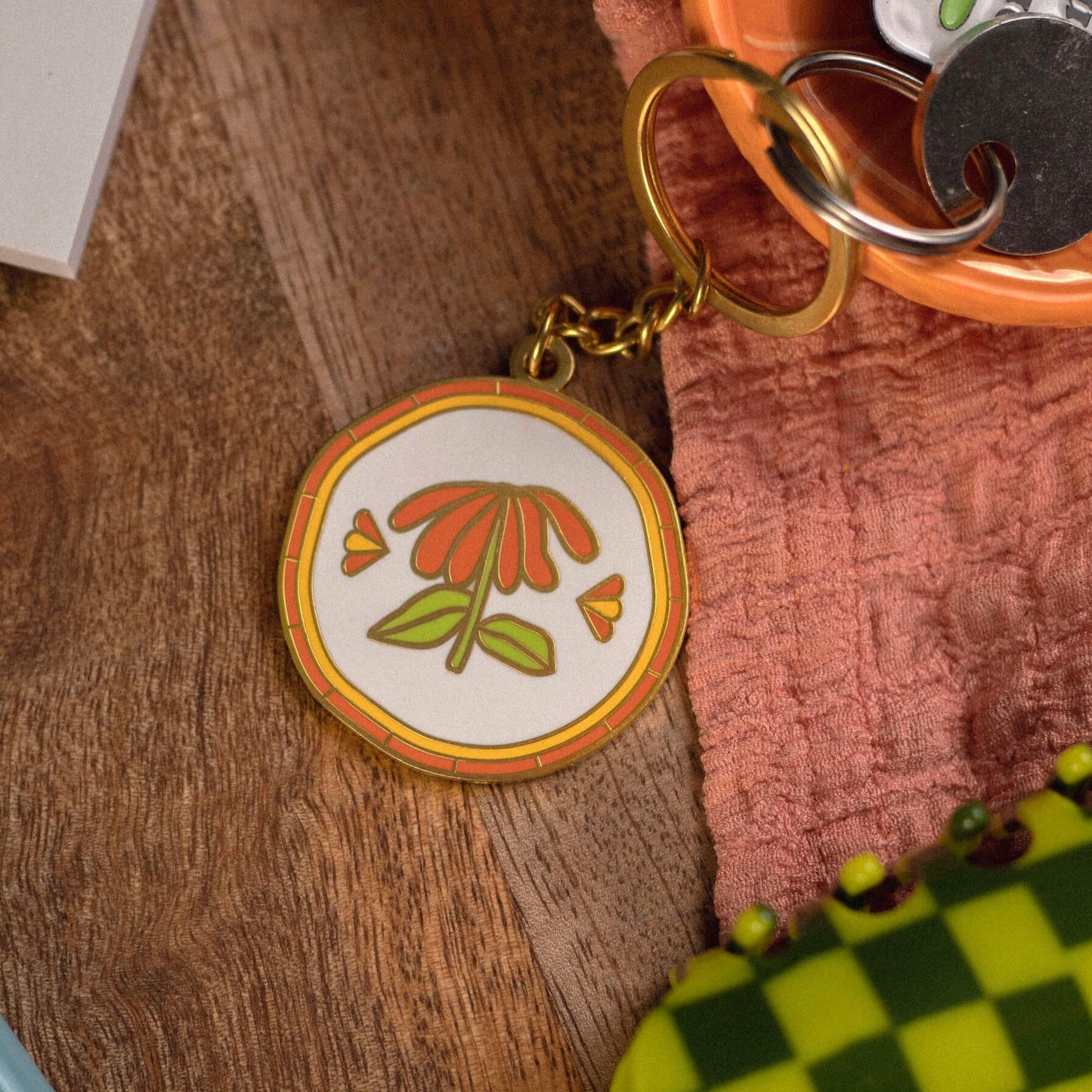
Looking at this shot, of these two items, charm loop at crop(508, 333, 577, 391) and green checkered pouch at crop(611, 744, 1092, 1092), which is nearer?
green checkered pouch at crop(611, 744, 1092, 1092)

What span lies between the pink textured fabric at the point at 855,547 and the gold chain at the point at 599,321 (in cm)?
2

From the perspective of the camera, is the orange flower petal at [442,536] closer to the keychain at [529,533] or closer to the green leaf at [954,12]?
the keychain at [529,533]

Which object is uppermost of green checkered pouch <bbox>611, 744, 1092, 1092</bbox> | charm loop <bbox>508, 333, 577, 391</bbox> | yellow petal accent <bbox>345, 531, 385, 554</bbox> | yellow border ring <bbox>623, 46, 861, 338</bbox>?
yellow border ring <bbox>623, 46, 861, 338</bbox>

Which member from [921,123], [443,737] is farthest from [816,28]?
[443,737]

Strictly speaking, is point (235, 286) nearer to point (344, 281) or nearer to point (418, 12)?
point (344, 281)

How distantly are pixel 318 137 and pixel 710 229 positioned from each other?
181mm

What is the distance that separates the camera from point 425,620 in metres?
0.43

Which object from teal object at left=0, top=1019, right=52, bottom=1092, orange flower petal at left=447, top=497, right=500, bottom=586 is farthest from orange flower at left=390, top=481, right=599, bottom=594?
teal object at left=0, top=1019, right=52, bottom=1092

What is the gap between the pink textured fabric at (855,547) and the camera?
41 centimetres

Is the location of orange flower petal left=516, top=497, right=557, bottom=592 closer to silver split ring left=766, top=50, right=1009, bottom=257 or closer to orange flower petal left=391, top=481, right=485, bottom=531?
orange flower petal left=391, top=481, right=485, bottom=531

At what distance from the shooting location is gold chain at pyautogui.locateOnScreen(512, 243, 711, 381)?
0.45m

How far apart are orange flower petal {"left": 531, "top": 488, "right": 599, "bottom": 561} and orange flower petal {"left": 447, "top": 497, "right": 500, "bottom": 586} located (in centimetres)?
2

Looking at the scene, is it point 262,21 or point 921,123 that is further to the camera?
point 262,21

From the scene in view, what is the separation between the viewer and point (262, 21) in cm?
51
